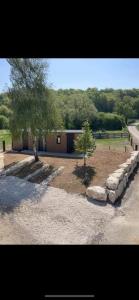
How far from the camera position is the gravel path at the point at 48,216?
24.1 feet

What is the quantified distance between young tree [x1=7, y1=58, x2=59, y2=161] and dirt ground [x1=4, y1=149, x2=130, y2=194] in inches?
84.3

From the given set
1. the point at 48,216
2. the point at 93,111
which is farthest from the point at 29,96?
the point at 93,111

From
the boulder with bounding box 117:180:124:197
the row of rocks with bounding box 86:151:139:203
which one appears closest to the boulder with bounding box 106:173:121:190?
the row of rocks with bounding box 86:151:139:203

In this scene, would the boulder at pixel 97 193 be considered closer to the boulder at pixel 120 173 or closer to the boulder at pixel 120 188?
the boulder at pixel 120 188

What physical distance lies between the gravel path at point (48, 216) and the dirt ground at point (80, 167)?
0.65 meters

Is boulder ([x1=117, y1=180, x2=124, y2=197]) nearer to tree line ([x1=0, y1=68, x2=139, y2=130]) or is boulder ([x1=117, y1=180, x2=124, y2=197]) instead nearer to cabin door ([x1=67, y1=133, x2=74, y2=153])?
cabin door ([x1=67, y1=133, x2=74, y2=153])

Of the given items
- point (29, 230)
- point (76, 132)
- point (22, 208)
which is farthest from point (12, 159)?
point (29, 230)

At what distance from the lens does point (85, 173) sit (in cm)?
1184

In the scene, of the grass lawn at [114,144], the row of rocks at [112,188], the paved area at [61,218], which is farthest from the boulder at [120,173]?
the grass lawn at [114,144]

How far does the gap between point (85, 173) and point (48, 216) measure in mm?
3664

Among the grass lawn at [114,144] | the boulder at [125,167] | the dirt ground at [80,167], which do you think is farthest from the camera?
the grass lawn at [114,144]

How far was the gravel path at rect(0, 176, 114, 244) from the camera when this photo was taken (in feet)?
24.1

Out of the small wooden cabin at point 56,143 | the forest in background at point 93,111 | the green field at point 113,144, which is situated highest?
the forest in background at point 93,111
